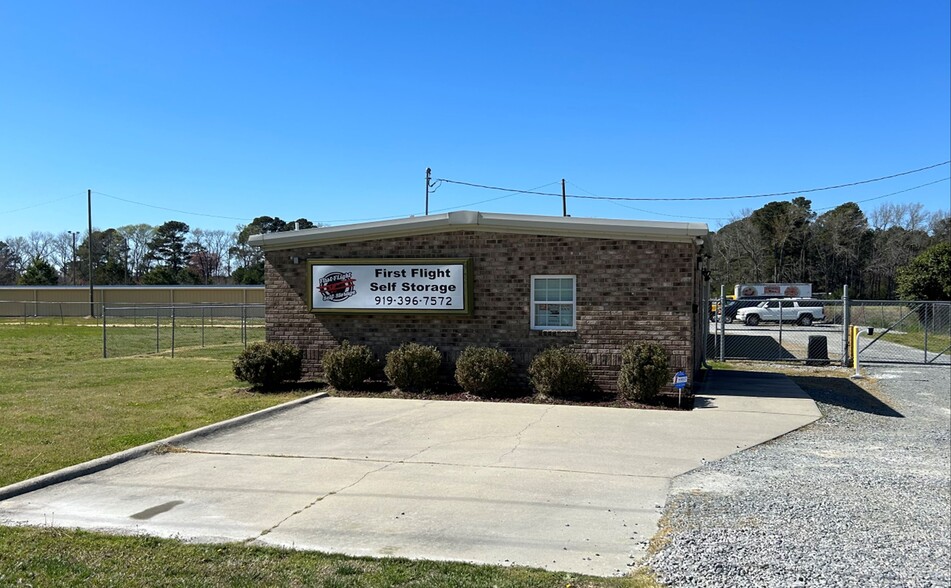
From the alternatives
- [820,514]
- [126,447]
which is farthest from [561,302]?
[126,447]

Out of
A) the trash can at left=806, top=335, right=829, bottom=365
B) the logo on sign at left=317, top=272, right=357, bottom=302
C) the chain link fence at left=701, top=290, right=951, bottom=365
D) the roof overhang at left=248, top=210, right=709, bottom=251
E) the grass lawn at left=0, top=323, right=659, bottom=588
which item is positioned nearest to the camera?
the grass lawn at left=0, top=323, right=659, bottom=588

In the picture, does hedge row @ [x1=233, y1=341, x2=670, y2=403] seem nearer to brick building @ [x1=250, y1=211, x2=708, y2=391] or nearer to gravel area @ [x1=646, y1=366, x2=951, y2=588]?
brick building @ [x1=250, y1=211, x2=708, y2=391]

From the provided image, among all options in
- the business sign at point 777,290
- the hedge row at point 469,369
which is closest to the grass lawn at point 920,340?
the hedge row at point 469,369

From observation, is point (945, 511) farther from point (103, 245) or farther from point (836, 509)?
point (103, 245)

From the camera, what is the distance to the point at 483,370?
1185 centimetres

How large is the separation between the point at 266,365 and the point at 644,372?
6.84 m

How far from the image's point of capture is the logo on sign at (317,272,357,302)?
44.3 feet

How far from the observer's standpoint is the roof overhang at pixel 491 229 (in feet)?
38.8

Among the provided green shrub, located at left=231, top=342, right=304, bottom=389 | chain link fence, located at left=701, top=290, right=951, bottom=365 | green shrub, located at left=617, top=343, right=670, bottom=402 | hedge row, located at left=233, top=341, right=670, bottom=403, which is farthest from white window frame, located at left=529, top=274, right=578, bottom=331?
chain link fence, located at left=701, top=290, right=951, bottom=365

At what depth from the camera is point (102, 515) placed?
560cm

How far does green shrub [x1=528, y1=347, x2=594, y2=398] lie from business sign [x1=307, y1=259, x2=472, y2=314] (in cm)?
186

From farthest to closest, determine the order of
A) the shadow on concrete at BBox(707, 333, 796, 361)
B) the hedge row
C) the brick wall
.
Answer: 1. the shadow on concrete at BBox(707, 333, 796, 361)
2. the brick wall
3. the hedge row

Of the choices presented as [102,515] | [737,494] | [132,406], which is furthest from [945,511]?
[132,406]

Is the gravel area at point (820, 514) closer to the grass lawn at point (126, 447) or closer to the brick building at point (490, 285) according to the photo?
the grass lawn at point (126, 447)
